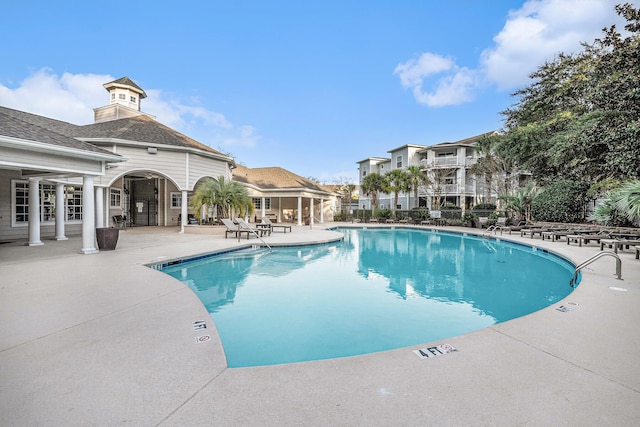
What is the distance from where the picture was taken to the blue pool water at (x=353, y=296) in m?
4.48

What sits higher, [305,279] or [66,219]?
[66,219]

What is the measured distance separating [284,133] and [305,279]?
29849 mm

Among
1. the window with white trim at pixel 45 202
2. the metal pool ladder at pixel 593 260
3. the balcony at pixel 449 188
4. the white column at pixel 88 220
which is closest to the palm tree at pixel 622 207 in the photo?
the metal pool ladder at pixel 593 260

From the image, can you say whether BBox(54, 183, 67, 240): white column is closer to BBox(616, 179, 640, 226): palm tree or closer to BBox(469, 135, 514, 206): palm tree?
BBox(616, 179, 640, 226): palm tree

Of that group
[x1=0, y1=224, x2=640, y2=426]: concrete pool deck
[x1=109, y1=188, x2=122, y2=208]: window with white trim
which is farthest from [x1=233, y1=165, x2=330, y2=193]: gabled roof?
[x1=0, y1=224, x2=640, y2=426]: concrete pool deck

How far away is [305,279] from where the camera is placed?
811 centimetres

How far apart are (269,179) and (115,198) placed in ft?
38.2

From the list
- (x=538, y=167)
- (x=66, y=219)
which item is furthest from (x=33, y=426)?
(x=538, y=167)

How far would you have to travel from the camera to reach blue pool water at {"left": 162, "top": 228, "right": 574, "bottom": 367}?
448cm

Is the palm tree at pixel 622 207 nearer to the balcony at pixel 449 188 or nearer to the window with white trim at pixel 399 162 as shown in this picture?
the balcony at pixel 449 188

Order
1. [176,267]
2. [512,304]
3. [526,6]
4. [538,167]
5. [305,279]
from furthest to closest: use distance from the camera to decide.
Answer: [538,167] < [526,6] < [176,267] < [305,279] < [512,304]

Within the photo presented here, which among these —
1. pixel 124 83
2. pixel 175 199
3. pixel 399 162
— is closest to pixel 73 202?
pixel 175 199

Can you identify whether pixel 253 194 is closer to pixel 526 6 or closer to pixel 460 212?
pixel 460 212

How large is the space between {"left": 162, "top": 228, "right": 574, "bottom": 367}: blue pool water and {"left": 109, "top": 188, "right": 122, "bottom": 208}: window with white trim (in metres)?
11.4
